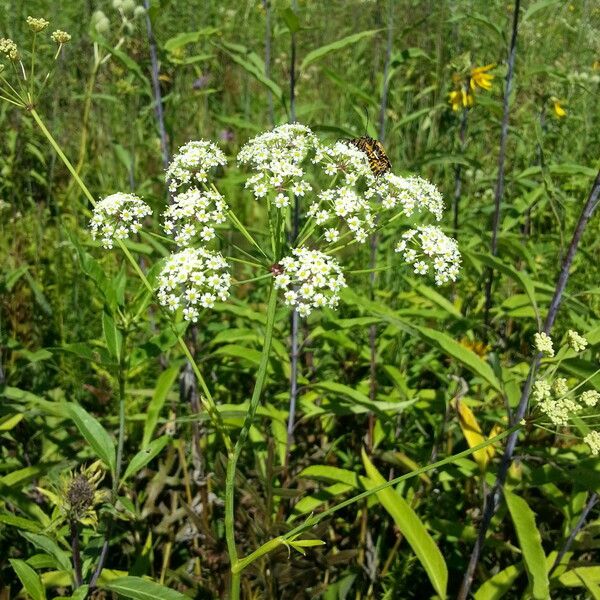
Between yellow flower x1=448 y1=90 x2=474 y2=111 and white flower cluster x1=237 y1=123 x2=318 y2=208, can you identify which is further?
yellow flower x1=448 y1=90 x2=474 y2=111

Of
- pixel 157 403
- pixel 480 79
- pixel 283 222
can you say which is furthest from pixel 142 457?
pixel 480 79

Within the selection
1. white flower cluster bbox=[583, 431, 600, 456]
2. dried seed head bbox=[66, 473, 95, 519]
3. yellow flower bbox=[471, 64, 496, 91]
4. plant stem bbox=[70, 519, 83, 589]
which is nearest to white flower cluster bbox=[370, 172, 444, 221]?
white flower cluster bbox=[583, 431, 600, 456]

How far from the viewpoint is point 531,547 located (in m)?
2.00

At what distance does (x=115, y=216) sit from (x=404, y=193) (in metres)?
0.92

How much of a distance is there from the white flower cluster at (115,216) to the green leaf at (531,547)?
1.51m

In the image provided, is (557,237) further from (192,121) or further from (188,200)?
(192,121)

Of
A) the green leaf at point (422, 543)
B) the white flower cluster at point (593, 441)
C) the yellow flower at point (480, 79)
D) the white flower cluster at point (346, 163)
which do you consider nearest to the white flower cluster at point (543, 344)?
the white flower cluster at point (593, 441)

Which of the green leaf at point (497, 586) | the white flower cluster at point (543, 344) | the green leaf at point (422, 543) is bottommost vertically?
the green leaf at point (497, 586)

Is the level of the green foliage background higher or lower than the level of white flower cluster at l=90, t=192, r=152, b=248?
lower

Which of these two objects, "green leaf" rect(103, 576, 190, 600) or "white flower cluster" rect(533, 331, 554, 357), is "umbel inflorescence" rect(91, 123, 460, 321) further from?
"green leaf" rect(103, 576, 190, 600)

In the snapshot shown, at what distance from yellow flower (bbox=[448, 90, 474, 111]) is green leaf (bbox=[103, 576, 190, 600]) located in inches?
121

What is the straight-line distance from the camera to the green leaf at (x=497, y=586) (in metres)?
2.27

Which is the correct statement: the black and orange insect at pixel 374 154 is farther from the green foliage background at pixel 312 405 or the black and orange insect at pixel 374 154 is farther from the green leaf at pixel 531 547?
the green leaf at pixel 531 547

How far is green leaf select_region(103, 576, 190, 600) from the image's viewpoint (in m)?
1.67
